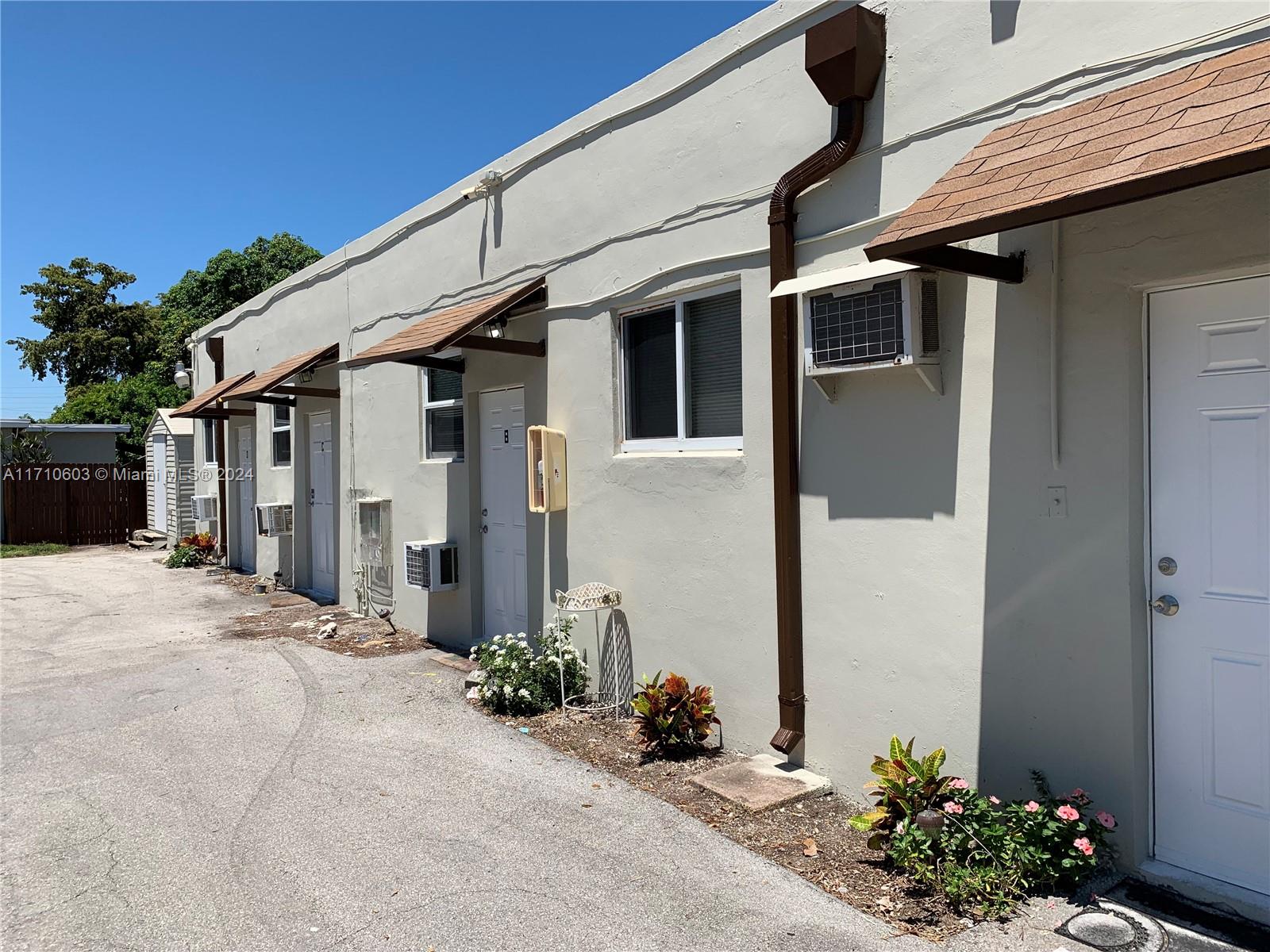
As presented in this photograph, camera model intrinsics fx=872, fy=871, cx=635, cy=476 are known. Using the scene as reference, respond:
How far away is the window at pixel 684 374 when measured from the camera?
5.47 meters

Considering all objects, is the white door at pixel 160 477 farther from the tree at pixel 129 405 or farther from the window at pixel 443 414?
the window at pixel 443 414

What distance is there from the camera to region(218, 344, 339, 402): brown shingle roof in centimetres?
1063

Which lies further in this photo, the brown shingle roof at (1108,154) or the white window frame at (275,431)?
the white window frame at (275,431)

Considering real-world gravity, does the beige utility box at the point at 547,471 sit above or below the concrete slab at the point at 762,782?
above

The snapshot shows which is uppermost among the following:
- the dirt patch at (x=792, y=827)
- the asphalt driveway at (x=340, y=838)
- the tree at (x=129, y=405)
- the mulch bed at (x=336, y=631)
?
the tree at (x=129, y=405)

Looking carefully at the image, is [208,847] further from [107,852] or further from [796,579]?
[796,579]

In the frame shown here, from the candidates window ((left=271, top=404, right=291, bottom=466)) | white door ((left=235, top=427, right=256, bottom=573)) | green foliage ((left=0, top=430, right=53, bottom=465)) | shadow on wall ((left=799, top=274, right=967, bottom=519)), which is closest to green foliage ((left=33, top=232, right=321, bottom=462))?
green foliage ((left=0, top=430, right=53, bottom=465))

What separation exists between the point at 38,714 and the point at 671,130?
6349 millimetres

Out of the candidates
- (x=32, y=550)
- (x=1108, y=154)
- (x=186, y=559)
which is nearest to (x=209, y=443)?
(x=186, y=559)

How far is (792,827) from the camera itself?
4.32 m

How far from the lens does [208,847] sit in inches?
168

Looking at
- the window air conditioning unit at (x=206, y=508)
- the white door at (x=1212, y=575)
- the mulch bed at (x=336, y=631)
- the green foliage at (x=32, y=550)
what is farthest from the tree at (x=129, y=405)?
the white door at (x=1212, y=575)

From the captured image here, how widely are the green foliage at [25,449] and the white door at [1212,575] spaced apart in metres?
24.6

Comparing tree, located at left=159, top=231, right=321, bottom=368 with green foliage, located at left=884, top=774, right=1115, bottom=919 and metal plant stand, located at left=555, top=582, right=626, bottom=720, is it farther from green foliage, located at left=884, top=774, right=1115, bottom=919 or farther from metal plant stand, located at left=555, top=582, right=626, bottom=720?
green foliage, located at left=884, top=774, right=1115, bottom=919
